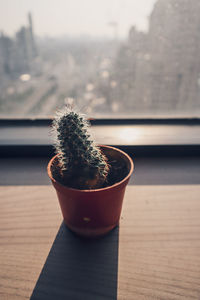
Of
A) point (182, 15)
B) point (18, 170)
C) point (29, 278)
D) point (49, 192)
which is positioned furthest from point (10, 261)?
point (182, 15)

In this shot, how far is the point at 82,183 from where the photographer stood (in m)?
0.48

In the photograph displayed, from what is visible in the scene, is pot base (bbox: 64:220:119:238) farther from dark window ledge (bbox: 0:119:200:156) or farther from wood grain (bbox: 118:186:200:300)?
dark window ledge (bbox: 0:119:200:156)

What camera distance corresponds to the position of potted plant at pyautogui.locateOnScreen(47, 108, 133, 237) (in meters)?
0.45

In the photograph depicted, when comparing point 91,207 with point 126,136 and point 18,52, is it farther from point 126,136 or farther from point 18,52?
point 18,52

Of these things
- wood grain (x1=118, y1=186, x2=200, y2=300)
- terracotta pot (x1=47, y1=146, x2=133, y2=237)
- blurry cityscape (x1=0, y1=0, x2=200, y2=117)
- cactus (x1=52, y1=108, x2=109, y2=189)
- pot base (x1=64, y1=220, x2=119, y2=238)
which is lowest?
wood grain (x1=118, y1=186, x2=200, y2=300)

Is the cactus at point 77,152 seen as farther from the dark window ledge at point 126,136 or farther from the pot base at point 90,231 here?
the dark window ledge at point 126,136

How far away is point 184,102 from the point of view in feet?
3.10

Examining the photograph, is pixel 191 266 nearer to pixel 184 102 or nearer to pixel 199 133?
pixel 199 133

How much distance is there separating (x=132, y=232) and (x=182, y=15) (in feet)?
2.69

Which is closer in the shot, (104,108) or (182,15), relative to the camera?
(182,15)

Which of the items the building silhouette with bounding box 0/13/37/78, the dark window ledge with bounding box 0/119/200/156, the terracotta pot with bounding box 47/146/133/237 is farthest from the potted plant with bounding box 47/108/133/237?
the building silhouette with bounding box 0/13/37/78

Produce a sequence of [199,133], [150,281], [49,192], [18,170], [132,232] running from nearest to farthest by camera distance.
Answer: [150,281] < [132,232] < [49,192] < [18,170] < [199,133]

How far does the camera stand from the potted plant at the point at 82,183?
1.48 feet

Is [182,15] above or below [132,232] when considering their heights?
above
